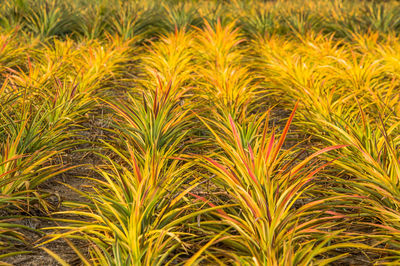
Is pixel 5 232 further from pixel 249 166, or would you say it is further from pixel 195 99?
pixel 195 99

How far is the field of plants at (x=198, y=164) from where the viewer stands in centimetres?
171

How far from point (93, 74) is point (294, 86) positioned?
2.09 m

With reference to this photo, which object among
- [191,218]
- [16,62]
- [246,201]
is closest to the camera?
[246,201]

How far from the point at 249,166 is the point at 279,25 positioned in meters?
4.90

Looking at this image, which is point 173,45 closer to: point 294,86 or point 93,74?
point 93,74

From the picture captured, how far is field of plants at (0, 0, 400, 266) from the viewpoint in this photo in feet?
5.60

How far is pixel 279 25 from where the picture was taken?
6332 millimetres

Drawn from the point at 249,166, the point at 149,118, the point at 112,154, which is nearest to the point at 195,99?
the point at 149,118

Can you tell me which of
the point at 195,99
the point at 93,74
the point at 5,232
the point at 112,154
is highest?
the point at 93,74

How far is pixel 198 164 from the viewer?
2221mm

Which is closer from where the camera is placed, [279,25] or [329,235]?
[329,235]

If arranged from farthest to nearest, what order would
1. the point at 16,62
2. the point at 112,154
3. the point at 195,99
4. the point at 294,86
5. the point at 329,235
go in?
the point at 16,62
the point at 294,86
the point at 195,99
the point at 112,154
the point at 329,235

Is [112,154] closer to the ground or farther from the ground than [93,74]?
closer to the ground

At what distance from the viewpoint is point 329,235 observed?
5.45 feet
